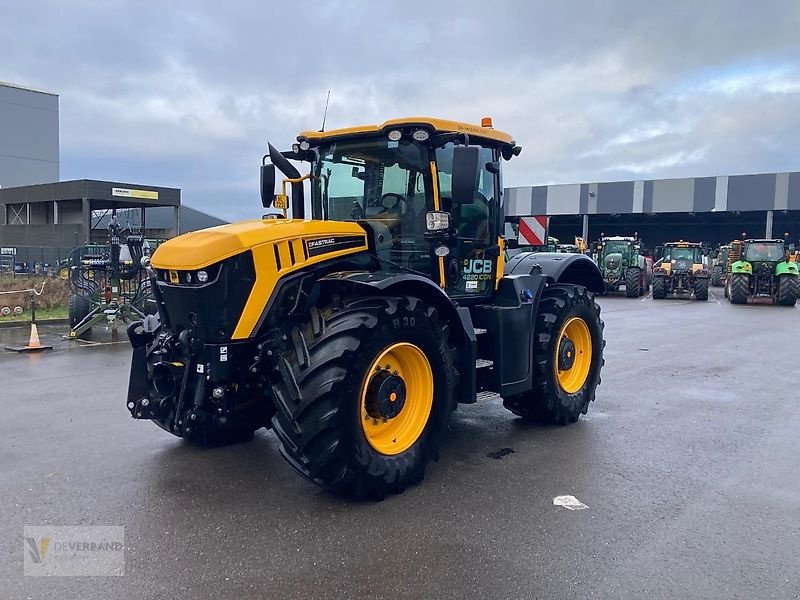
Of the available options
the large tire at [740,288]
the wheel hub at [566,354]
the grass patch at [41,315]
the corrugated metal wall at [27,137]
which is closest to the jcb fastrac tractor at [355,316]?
the wheel hub at [566,354]

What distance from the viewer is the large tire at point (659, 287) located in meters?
25.2

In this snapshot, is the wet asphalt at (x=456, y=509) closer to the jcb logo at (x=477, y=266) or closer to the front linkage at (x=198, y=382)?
the front linkage at (x=198, y=382)

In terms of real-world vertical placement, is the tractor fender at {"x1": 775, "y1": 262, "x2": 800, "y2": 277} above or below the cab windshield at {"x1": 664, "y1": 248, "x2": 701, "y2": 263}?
below

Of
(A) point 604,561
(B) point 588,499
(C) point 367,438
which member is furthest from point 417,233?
(A) point 604,561

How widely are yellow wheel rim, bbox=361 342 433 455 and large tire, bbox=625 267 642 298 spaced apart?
885 inches

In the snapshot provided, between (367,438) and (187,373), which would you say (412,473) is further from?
(187,373)

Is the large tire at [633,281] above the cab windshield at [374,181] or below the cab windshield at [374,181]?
below

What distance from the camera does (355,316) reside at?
4.41 m

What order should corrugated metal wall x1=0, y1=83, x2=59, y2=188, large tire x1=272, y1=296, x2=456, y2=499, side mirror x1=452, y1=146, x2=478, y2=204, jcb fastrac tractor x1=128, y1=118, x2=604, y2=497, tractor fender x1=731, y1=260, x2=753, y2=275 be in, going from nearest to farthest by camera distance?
large tire x1=272, y1=296, x2=456, y2=499 < jcb fastrac tractor x1=128, y1=118, x2=604, y2=497 < side mirror x1=452, y1=146, x2=478, y2=204 < tractor fender x1=731, y1=260, x2=753, y2=275 < corrugated metal wall x1=0, y1=83, x2=59, y2=188

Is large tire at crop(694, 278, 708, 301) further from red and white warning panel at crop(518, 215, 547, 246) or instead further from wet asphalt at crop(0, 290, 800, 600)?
red and white warning panel at crop(518, 215, 547, 246)

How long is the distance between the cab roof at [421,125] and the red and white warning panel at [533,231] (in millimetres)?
2147

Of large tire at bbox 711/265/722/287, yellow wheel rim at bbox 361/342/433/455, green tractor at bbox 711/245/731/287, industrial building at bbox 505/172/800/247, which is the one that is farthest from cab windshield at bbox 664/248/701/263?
yellow wheel rim at bbox 361/342/433/455

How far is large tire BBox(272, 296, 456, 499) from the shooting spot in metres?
4.19

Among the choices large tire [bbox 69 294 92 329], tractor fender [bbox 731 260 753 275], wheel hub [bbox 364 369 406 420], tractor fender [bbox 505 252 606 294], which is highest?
tractor fender [bbox 505 252 606 294]
